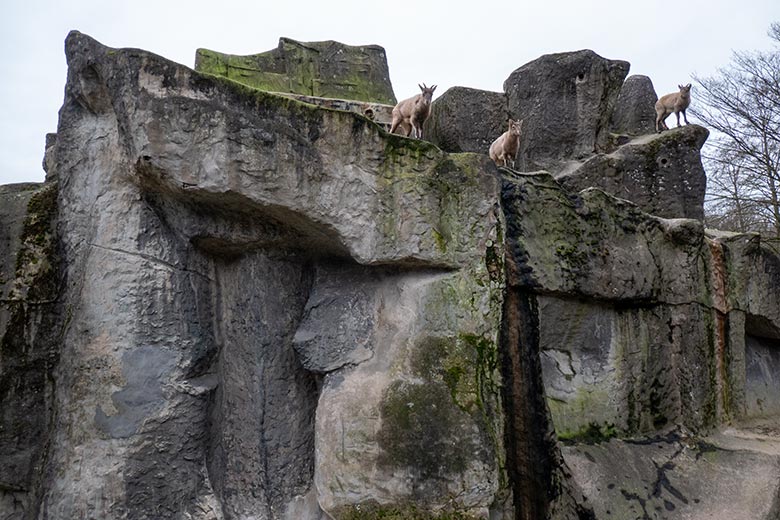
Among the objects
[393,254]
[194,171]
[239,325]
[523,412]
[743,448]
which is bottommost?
[743,448]

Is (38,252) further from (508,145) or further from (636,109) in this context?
(636,109)

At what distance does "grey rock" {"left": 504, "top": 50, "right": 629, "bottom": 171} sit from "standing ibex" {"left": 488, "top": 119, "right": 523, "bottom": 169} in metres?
0.84

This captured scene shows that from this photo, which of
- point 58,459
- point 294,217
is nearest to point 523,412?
point 294,217

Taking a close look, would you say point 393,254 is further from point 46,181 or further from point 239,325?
point 46,181

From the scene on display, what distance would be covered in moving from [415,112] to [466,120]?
0.85m

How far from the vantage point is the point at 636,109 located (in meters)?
6.62

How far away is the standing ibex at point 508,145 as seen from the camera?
4.80 m

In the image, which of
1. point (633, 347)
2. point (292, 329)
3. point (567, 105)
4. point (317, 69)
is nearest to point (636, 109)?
point (567, 105)

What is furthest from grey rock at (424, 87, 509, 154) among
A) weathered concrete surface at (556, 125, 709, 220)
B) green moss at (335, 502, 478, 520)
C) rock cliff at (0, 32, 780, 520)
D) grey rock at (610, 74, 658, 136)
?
green moss at (335, 502, 478, 520)

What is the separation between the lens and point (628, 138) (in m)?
6.04

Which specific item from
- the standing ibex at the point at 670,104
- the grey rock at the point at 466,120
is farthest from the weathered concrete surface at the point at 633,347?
the standing ibex at the point at 670,104

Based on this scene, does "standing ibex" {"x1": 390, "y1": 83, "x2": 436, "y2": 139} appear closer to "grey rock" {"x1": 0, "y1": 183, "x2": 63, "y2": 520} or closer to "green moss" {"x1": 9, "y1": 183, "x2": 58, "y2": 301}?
"green moss" {"x1": 9, "y1": 183, "x2": 58, "y2": 301}

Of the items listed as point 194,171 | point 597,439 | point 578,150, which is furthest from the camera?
point 578,150

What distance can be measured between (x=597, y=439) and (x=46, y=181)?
138 inches
